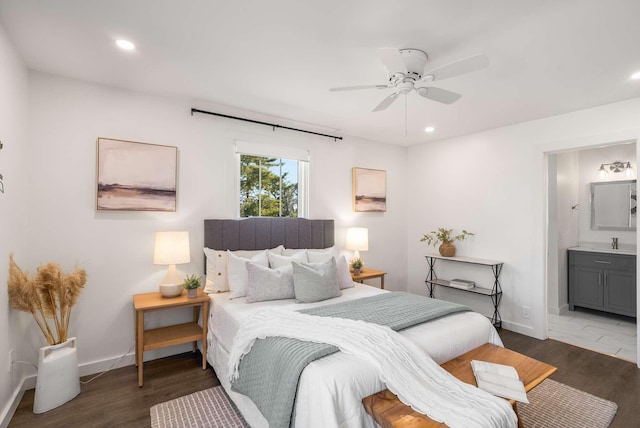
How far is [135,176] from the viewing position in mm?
Result: 2992

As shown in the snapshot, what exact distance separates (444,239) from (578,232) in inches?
90.2

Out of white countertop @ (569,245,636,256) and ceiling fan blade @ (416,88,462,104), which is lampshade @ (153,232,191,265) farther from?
white countertop @ (569,245,636,256)

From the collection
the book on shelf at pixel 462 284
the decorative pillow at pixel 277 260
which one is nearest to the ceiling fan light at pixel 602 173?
the book on shelf at pixel 462 284

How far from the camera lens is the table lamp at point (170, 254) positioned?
2867mm

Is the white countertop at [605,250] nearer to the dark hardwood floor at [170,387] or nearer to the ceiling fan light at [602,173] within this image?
the ceiling fan light at [602,173]

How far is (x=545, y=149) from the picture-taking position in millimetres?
3639

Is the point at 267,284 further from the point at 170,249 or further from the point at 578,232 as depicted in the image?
the point at 578,232

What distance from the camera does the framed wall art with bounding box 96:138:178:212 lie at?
286 centimetres

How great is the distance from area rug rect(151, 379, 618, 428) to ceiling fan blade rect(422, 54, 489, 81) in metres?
2.37

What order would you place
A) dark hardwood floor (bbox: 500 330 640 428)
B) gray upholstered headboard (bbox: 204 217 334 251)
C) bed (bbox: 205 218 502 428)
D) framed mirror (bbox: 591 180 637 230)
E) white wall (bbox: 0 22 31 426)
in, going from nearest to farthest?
bed (bbox: 205 218 502 428) < white wall (bbox: 0 22 31 426) < dark hardwood floor (bbox: 500 330 640 428) < gray upholstered headboard (bbox: 204 217 334 251) < framed mirror (bbox: 591 180 637 230)

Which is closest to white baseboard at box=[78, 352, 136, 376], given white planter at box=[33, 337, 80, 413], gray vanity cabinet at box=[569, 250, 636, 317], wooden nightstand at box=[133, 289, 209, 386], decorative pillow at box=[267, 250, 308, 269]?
wooden nightstand at box=[133, 289, 209, 386]

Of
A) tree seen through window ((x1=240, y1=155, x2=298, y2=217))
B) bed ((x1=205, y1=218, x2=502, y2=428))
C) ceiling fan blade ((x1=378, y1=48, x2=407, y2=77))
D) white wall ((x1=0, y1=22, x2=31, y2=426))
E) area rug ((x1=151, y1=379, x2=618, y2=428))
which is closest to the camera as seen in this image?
bed ((x1=205, y1=218, x2=502, y2=428))

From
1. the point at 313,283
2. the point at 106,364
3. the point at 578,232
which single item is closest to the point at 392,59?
the point at 313,283

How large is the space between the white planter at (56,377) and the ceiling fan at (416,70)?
2775 mm
